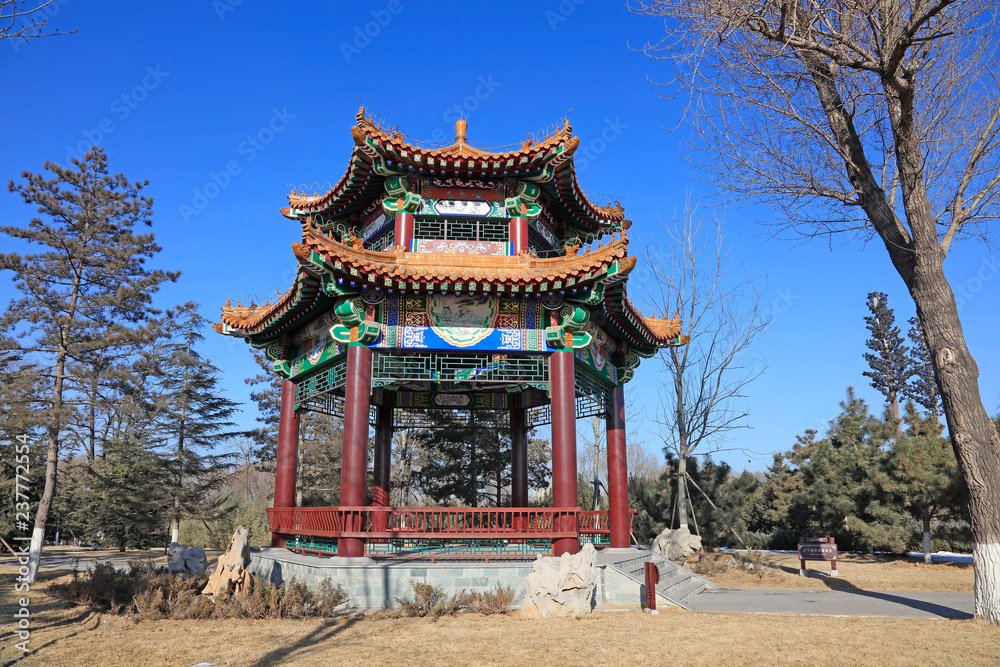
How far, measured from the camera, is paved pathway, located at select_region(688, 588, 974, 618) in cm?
1066

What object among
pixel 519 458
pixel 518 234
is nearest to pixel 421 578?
pixel 519 458

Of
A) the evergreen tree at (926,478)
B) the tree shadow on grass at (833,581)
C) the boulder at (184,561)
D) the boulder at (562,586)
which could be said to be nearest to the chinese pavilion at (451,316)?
the boulder at (562,586)

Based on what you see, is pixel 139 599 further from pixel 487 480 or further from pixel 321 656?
pixel 487 480

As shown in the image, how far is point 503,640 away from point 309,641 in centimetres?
270

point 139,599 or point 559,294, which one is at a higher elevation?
point 559,294

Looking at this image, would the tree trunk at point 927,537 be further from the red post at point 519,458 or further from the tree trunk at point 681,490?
the red post at point 519,458

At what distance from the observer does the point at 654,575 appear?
10.9m

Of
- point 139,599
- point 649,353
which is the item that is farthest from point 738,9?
point 139,599

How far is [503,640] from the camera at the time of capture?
847 cm

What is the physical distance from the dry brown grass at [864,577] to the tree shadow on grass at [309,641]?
391 inches

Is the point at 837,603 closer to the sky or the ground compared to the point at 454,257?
closer to the ground

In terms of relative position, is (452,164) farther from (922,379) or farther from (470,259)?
(922,379)

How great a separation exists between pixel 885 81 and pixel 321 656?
12326 millimetres

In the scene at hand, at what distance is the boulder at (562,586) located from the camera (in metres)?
10.3
